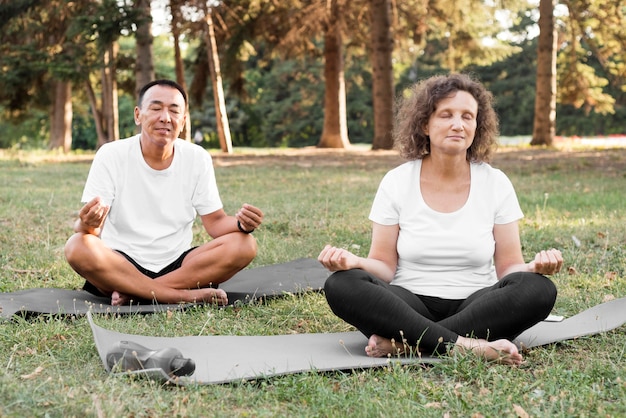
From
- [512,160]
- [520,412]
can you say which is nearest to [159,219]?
[520,412]

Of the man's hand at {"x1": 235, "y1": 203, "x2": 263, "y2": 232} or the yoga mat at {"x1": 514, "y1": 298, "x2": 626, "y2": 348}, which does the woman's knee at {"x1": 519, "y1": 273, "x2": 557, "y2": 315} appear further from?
the man's hand at {"x1": 235, "y1": 203, "x2": 263, "y2": 232}

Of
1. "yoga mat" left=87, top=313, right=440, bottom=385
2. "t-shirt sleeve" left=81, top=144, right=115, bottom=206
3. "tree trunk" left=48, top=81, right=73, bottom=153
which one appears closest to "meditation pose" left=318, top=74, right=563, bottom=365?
"yoga mat" left=87, top=313, right=440, bottom=385

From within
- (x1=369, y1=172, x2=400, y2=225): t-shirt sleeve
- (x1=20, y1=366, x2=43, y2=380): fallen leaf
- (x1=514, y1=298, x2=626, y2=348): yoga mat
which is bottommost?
(x1=514, y1=298, x2=626, y2=348): yoga mat

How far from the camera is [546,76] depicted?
1919 centimetres

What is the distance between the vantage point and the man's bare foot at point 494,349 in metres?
3.17

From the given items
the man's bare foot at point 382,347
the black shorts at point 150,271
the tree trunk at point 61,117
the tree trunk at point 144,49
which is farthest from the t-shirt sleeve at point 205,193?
the tree trunk at point 61,117

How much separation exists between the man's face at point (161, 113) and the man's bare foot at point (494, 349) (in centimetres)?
210

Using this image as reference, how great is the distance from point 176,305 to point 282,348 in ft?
3.54

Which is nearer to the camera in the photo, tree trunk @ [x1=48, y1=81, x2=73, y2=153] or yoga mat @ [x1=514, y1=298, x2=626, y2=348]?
yoga mat @ [x1=514, y1=298, x2=626, y2=348]

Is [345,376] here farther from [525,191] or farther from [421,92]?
[525,191]

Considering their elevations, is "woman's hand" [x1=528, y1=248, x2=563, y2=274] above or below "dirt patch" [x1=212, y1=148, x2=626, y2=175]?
above

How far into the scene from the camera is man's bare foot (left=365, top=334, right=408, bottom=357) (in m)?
3.32

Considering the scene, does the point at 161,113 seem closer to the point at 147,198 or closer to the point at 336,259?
the point at 147,198

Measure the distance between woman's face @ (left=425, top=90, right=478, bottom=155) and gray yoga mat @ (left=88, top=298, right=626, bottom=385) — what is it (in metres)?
0.94
